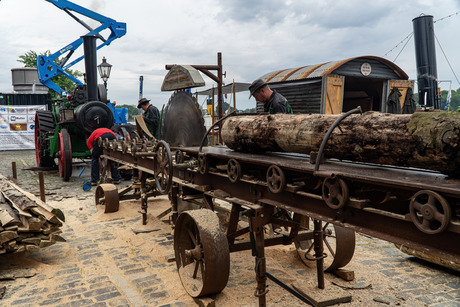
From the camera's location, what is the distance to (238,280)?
4.21 metres

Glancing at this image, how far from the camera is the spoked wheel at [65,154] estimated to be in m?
10.0

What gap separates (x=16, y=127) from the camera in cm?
1925

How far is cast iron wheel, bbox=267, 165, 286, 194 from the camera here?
2.90 metres

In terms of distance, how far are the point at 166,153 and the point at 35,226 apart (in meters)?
1.76

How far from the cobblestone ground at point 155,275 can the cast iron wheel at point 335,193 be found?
64.1 inches

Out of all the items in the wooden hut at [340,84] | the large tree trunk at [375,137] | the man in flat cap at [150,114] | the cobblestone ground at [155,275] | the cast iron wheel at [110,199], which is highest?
the wooden hut at [340,84]

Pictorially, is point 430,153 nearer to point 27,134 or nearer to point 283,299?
point 283,299

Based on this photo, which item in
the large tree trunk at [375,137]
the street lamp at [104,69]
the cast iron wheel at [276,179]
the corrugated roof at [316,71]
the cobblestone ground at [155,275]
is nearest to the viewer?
the large tree trunk at [375,137]

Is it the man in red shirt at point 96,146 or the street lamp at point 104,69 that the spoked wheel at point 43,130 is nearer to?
the street lamp at point 104,69

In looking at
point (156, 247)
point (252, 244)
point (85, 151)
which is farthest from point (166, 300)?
point (85, 151)

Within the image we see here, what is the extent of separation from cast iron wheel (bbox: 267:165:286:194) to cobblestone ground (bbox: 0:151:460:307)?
1345mm

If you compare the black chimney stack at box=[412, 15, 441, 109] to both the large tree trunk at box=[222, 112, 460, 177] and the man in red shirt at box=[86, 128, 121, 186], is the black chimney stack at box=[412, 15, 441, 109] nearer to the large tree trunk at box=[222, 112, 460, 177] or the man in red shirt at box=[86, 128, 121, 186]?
the man in red shirt at box=[86, 128, 121, 186]

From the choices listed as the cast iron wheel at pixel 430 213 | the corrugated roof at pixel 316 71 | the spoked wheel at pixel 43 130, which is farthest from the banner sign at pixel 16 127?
the cast iron wheel at pixel 430 213

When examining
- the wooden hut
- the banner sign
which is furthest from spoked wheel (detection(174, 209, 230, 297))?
the banner sign
